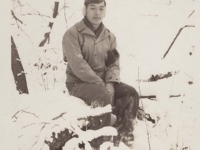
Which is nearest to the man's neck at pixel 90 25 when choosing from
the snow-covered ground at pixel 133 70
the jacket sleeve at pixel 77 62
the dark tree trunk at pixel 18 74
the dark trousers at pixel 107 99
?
the jacket sleeve at pixel 77 62

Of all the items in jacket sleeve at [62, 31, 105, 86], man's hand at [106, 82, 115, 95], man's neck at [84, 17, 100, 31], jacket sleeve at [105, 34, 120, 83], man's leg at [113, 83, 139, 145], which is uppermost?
man's neck at [84, 17, 100, 31]

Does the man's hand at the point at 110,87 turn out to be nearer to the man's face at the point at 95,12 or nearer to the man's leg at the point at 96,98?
the man's leg at the point at 96,98

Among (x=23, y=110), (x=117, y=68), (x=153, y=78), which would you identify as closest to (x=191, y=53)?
(x=153, y=78)

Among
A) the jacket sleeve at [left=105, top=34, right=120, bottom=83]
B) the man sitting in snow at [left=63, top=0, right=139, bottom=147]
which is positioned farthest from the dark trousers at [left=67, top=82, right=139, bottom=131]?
the jacket sleeve at [left=105, top=34, right=120, bottom=83]

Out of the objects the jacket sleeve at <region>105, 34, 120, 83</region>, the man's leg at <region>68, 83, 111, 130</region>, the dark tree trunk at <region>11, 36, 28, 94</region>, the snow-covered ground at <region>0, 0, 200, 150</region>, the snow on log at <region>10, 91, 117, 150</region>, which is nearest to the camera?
the snow on log at <region>10, 91, 117, 150</region>

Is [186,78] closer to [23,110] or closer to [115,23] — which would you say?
[115,23]

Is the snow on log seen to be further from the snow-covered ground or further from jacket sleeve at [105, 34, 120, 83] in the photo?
jacket sleeve at [105, 34, 120, 83]

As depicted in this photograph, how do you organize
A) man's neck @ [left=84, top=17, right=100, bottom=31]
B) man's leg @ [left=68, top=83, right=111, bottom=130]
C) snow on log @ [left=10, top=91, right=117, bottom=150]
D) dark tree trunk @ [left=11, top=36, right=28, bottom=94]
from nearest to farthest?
snow on log @ [left=10, top=91, right=117, bottom=150]
man's leg @ [left=68, top=83, right=111, bottom=130]
man's neck @ [left=84, top=17, right=100, bottom=31]
dark tree trunk @ [left=11, top=36, right=28, bottom=94]

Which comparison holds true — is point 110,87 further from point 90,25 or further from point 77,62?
point 90,25
